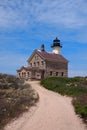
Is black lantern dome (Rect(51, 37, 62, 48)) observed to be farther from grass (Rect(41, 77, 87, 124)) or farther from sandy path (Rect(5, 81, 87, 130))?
sandy path (Rect(5, 81, 87, 130))

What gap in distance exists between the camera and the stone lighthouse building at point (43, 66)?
52.1m

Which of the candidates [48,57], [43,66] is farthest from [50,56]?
[43,66]

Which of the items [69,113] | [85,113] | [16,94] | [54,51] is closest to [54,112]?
[69,113]

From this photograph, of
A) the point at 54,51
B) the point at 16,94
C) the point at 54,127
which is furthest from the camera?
the point at 54,51

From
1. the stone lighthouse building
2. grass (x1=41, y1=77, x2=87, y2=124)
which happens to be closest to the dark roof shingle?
the stone lighthouse building

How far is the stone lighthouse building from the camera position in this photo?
5210cm

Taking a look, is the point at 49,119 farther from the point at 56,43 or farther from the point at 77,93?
the point at 56,43

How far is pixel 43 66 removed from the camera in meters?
53.1

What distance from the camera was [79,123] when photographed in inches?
715

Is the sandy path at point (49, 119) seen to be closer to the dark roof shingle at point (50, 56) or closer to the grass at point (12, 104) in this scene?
the grass at point (12, 104)

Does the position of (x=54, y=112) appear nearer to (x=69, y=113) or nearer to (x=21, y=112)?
(x=69, y=113)

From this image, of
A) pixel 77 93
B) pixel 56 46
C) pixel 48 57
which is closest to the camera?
pixel 77 93

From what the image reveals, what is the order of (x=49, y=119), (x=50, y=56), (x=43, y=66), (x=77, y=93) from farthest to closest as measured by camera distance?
(x=50, y=56)
(x=43, y=66)
(x=77, y=93)
(x=49, y=119)

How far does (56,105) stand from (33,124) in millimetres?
6354
